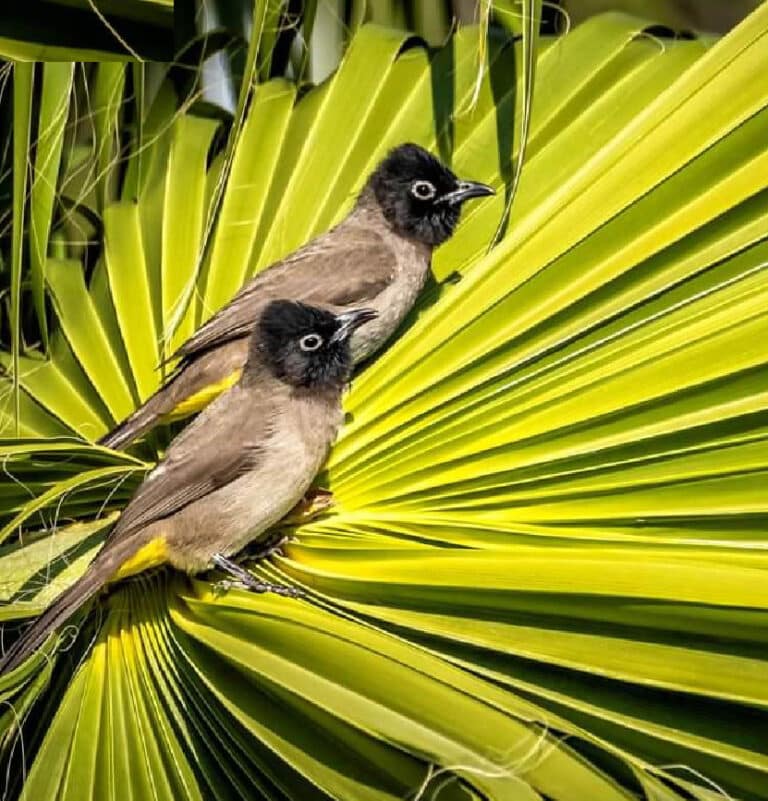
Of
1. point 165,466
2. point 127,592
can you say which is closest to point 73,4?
point 165,466

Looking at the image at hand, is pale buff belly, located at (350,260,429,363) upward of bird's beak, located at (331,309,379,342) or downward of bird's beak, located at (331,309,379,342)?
upward

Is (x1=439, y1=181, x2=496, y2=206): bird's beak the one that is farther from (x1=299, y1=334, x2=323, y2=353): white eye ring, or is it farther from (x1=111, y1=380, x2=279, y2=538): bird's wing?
(x1=111, y1=380, x2=279, y2=538): bird's wing

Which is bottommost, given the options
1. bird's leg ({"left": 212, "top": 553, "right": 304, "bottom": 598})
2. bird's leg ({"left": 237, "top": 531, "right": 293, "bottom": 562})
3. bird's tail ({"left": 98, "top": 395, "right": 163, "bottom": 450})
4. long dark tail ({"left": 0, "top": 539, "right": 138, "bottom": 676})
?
long dark tail ({"left": 0, "top": 539, "right": 138, "bottom": 676})

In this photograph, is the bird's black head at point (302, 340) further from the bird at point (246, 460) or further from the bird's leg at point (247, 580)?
the bird's leg at point (247, 580)

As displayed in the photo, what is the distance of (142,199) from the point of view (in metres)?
4.12

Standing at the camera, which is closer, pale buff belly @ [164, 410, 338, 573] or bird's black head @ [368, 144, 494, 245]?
pale buff belly @ [164, 410, 338, 573]

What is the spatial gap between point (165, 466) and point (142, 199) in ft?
3.34

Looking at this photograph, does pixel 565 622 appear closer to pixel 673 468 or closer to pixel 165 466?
pixel 673 468

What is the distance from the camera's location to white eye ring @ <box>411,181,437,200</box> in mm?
4233

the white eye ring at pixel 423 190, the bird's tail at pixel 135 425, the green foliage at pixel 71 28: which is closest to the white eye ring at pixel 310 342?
the bird's tail at pixel 135 425

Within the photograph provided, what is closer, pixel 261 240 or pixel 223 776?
pixel 223 776

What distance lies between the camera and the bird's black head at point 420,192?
13.3 ft

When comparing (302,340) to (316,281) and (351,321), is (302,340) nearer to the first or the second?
(351,321)

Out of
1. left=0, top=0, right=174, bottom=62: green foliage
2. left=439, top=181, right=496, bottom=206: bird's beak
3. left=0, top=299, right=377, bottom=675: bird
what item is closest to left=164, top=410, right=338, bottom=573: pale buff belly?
left=0, top=299, right=377, bottom=675: bird
